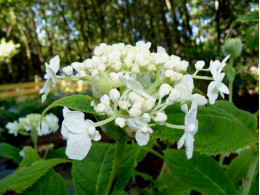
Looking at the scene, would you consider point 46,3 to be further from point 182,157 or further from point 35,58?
point 182,157

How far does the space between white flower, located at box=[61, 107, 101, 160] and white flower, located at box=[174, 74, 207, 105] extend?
6.3 inches

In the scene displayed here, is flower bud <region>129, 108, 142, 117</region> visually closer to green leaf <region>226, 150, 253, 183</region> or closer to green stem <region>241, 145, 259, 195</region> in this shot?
green stem <region>241, 145, 259, 195</region>

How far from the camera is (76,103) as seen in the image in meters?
Result: 0.45

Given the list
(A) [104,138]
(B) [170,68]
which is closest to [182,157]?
(B) [170,68]

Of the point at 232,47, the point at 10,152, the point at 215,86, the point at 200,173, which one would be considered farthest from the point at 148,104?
the point at 10,152

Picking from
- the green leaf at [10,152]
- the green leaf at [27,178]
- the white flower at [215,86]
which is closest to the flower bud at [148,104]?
the white flower at [215,86]

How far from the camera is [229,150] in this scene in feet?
1.63

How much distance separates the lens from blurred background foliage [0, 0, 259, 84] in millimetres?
4629

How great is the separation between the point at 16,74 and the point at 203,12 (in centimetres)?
1102

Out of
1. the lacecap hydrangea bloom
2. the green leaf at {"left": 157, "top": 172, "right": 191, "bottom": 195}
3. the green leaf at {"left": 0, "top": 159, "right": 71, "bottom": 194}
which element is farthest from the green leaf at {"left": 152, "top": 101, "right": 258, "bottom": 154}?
the green leaf at {"left": 157, "top": 172, "right": 191, "bottom": 195}

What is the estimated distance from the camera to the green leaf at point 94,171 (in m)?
0.68

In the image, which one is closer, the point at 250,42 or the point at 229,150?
the point at 229,150

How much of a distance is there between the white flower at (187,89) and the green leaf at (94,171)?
0.37 meters

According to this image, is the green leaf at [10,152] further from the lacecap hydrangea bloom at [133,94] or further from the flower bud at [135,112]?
the flower bud at [135,112]
